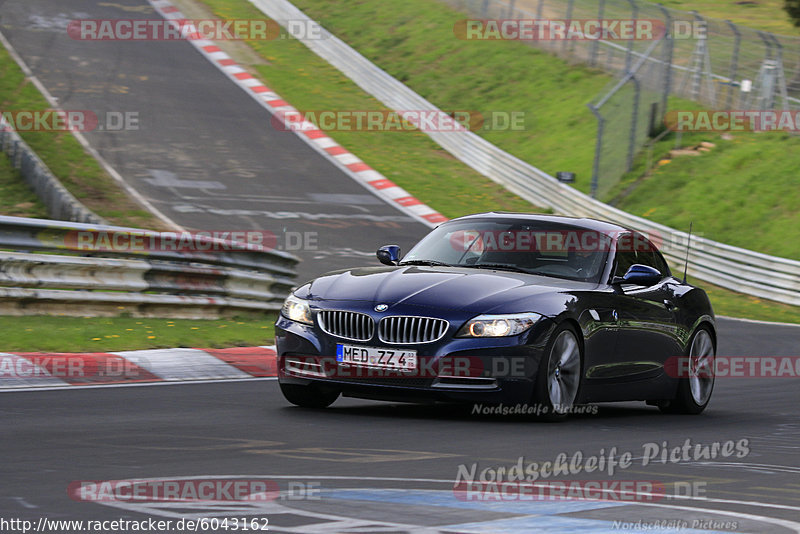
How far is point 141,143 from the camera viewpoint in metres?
27.4

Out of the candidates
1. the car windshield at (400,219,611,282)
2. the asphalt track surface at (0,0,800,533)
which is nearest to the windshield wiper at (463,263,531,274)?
the car windshield at (400,219,611,282)

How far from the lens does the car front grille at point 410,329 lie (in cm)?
798

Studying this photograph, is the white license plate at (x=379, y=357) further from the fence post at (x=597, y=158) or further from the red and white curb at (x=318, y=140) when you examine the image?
the fence post at (x=597, y=158)

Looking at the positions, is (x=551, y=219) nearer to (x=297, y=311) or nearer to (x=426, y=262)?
(x=426, y=262)

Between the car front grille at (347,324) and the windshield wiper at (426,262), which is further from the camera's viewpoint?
the windshield wiper at (426,262)

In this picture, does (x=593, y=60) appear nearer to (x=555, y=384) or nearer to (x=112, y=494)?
(x=555, y=384)

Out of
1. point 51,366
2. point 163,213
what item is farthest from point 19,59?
point 51,366

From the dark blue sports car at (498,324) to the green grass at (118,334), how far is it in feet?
8.68

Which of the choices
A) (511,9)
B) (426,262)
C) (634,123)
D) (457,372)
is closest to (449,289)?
(457,372)

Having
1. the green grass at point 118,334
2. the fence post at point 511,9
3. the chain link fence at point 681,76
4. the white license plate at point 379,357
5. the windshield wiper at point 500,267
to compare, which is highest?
the fence post at point 511,9

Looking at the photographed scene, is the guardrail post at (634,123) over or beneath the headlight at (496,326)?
over

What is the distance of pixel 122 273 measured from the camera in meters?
12.4

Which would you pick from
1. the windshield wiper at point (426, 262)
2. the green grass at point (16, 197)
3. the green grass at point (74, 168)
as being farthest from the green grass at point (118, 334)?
the green grass at point (74, 168)

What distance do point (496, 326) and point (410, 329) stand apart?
1.71 feet
